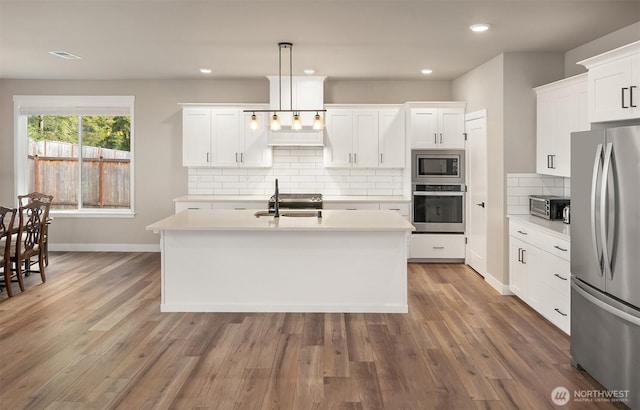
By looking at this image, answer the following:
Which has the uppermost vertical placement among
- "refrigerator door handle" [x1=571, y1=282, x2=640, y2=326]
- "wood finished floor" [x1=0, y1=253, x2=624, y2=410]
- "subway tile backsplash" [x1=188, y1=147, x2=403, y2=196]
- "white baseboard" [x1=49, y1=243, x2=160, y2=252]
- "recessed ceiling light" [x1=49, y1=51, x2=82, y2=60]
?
"recessed ceiling light" [x1=49, y1=51, x2=82, y2=60]

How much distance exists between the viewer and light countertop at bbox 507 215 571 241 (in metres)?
4.17

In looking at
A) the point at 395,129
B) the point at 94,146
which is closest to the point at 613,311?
the point at 395,129

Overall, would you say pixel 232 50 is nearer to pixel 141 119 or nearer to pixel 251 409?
pixel 141 119

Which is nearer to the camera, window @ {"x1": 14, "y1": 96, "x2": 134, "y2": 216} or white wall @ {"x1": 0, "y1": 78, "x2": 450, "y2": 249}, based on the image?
white wall @ {"x1": 0, "y1": 78, "x2": 450, "y2": 249}

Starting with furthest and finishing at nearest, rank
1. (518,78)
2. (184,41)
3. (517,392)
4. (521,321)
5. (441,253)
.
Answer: (441,253) < (518,78) < (184,41) < (521,321) < (517,392)

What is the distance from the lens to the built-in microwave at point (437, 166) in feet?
23.1

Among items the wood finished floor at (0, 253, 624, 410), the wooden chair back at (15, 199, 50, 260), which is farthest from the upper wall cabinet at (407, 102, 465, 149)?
the wooden chair back at (15, 199, 50, 260)

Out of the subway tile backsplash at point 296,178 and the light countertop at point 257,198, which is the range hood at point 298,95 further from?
A: the light countertop at point 257,198

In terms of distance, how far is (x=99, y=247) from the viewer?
7.88 meters

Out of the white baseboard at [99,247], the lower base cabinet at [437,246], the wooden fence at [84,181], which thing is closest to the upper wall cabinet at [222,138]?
the wooden fence at [84,181]

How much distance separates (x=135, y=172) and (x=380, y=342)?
530 centimetres

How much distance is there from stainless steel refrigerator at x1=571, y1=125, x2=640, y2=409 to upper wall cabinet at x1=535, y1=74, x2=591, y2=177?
4.21 feet

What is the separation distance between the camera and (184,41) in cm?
515

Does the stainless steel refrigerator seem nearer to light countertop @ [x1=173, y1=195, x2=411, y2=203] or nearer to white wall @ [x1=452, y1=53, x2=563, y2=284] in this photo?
white wall @ [x1=452, y1=53, x2=563, y2=284]
